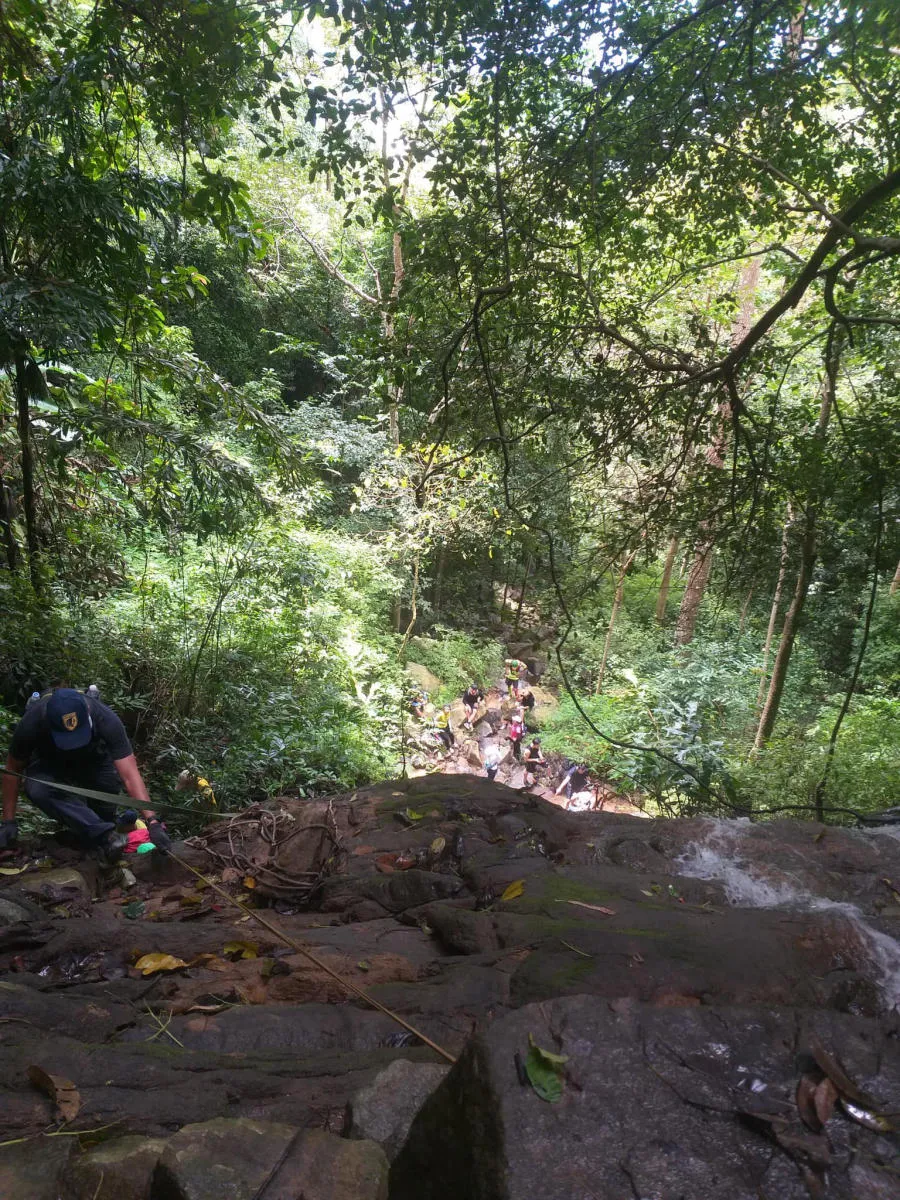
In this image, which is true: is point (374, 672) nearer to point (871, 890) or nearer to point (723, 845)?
point (723, 845)

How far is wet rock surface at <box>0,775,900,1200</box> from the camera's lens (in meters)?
1.49

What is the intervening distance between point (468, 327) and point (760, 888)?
4.05 metres

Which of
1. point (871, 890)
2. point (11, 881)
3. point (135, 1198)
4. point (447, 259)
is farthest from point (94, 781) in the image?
point (871, 890)

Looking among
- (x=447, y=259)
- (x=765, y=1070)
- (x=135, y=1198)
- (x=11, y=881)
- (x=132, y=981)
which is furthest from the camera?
(x=447, y=259)

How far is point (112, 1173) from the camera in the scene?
1.52 m

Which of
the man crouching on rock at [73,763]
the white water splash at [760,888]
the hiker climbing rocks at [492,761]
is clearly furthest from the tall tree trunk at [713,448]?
the man crouching on rock at [73,763]

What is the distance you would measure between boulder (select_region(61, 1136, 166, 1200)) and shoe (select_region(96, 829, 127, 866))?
320 centimetres

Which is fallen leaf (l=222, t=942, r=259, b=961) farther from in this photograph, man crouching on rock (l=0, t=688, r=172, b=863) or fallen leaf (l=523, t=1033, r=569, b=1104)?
fallen leaf (l=523, t=1033, r=569, b=1104)

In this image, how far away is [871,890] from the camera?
4.35m

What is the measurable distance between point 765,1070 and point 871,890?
3.47 metres

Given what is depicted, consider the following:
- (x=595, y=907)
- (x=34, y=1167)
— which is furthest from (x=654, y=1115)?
(x=595, y=907)

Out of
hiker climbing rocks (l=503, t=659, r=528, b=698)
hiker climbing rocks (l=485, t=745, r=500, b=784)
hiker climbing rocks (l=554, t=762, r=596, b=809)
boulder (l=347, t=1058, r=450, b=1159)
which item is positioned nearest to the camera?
boulder (l=347, t=1058, r=450, b=1159)

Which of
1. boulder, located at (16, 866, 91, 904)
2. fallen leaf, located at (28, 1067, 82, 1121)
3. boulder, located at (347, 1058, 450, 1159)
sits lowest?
boulder, located at (16, 866, 91, 904)

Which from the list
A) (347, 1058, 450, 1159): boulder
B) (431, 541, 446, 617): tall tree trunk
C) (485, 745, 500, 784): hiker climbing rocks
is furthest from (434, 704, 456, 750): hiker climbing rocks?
(347, 1058, 450, 1159): boulder
